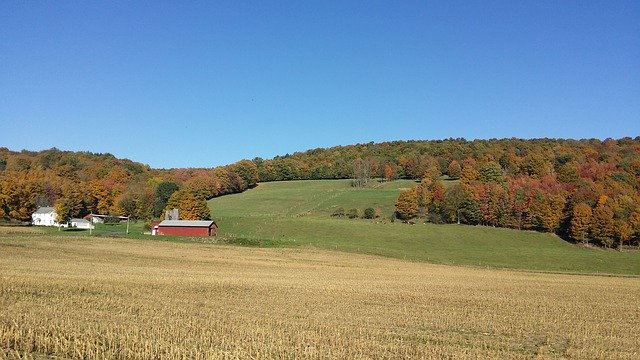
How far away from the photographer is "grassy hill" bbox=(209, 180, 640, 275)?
73875mm

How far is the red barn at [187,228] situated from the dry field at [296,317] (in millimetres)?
53500

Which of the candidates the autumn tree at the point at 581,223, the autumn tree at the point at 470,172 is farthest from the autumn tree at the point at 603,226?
the autumn tree at the point at 470,172

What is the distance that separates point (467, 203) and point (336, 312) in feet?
302

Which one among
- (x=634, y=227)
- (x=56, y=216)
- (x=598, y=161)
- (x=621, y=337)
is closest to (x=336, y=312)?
(x=621, y=337)

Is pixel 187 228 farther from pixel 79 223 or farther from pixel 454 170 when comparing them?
pixel 454 170

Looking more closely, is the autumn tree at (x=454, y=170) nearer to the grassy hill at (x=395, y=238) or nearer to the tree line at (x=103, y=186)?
the grassy hill at (x=395, y=238)

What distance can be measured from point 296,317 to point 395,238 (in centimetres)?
6988

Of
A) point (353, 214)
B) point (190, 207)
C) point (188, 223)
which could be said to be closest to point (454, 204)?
point (353, 214)

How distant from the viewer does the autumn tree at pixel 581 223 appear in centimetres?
9669

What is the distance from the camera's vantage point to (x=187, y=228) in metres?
97.7

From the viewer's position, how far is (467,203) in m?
111

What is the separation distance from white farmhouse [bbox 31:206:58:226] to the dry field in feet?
298

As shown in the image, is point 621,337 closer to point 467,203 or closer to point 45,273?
point 45,273

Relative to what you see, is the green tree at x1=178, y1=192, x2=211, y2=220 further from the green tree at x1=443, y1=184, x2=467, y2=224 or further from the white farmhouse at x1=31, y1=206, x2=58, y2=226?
the green tree at x1=443, y1=184, x2=467, y2=224
